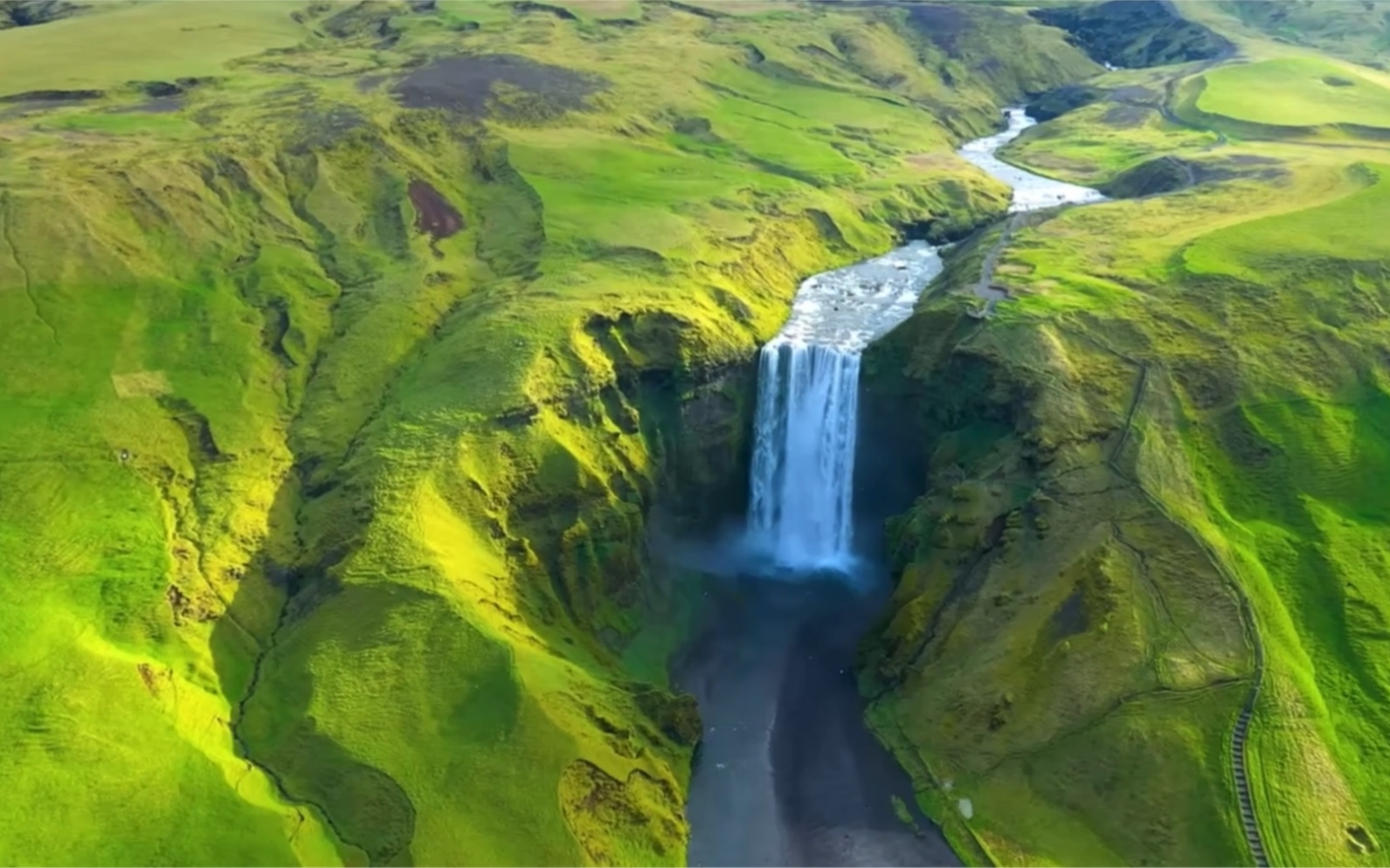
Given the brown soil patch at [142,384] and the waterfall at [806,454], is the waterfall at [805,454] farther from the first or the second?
the brown soil patch at [142,384]

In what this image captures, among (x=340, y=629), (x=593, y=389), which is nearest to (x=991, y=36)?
(x=593, y=389)

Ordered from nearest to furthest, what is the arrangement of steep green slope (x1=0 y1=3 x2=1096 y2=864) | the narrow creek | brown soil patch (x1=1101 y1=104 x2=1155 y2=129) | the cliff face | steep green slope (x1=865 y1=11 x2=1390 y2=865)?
steep green slope (x1=0 y1=3 x2=1096 y2=864), steep green slope (x1=865 y1=11 x2=1390 y2=865), the cliff face, the narrow creek, brown soil patch (x1=1101 y1=104 x2=1155 y2=129)

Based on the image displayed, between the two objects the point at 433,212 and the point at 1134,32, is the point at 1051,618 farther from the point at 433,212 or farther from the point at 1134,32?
the point at 1134,32

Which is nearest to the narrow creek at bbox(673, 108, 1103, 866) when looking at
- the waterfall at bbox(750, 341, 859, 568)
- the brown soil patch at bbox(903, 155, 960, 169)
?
the waterfall at bbox(750, 341, 859, 568)

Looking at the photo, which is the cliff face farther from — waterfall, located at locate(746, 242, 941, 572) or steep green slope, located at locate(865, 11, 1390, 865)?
waterfall, located at locate(746, 242, 941, 572)

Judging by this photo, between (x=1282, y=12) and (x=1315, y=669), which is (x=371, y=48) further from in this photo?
(x=1282, y=12)

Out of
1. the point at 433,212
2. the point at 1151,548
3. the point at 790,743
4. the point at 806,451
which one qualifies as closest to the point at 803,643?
the point at 790,743
